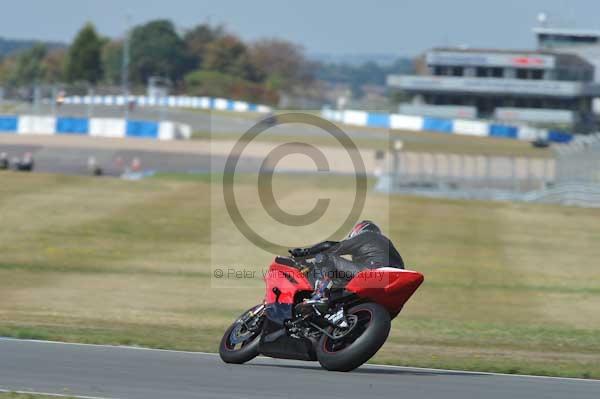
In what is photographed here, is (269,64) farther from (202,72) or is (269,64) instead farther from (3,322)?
(3,322)

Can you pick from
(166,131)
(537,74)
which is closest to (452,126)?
(537,74)

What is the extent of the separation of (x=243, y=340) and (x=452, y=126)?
82154 mm

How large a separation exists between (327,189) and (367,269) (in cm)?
3000

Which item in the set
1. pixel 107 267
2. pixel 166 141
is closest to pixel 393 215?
pixel 107 267

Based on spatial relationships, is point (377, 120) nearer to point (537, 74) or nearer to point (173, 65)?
point (537, 74)

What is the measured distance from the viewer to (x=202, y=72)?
143250 millimetres

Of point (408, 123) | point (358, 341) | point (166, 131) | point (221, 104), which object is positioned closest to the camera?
point (358, 341)

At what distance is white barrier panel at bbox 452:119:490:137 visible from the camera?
89312mm

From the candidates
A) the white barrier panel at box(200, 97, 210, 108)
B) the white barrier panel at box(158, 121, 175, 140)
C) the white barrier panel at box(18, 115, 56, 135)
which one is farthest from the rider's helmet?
the white barrier panel at box(200, 97, 210, 108)

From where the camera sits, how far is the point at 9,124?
63781 mm

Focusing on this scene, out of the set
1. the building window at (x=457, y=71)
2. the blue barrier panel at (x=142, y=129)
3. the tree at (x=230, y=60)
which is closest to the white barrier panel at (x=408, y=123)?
the building window at (x=457, y=71)

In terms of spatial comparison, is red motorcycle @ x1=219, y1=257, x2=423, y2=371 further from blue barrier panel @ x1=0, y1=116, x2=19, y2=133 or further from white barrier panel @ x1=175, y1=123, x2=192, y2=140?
white barrier panel @ x1=175, y1=123, x2=192, y2=140

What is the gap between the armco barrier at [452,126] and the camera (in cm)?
8938

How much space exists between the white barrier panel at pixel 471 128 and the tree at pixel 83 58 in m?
64.7
